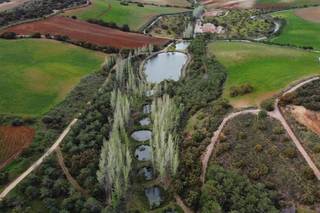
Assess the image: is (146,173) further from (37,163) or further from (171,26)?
(171,26)

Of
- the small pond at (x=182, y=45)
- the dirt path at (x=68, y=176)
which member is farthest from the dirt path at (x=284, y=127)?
the small pond at (x=182, y=45)

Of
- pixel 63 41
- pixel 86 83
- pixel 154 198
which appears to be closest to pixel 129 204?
pixel 154 198

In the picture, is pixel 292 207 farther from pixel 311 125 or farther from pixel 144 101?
pixel 144 101

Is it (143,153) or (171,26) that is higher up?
(171,26)

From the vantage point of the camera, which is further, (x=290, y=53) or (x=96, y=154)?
(x=290, y=53)

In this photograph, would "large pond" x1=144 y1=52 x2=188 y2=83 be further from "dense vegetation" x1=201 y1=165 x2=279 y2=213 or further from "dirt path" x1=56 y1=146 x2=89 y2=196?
"dense vegetation" x1=201 y1=165 x2=279 y2=213

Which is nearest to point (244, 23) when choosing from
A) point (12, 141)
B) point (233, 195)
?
point (12, 141)

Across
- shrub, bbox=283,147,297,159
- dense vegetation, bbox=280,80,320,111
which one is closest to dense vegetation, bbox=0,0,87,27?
dense vegetation, bbox=280,80,320,111
